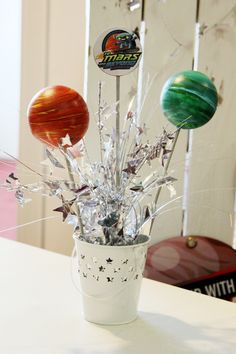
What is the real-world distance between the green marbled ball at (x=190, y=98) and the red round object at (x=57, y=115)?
0.47ft

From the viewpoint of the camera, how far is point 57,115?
77 centimetres

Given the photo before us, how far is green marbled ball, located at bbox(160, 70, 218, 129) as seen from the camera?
80 centimetres

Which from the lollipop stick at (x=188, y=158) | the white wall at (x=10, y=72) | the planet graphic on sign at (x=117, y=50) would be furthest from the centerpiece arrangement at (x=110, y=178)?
the white wall at (x=10, y=72)

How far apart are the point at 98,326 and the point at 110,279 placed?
0.09 metres

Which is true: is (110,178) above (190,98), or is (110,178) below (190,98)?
below

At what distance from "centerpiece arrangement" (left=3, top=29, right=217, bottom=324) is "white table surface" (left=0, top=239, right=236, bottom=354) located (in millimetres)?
46

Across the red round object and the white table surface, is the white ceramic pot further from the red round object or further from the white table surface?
the red round object

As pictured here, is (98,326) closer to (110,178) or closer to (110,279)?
(110,279)

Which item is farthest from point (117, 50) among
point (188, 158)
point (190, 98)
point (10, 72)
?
point (10, 72)

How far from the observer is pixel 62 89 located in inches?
31.0

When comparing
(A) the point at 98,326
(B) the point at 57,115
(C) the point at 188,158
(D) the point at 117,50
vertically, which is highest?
(D) the point at 117,50

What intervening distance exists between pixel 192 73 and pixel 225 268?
2.31ft

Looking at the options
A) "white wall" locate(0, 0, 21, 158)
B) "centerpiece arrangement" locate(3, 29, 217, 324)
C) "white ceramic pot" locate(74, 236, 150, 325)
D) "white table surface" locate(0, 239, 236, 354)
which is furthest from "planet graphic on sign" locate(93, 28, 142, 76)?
"white wall" locate(0, 0, 21, 158)

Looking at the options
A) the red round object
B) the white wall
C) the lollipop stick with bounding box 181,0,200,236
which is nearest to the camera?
the red round object
